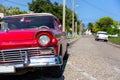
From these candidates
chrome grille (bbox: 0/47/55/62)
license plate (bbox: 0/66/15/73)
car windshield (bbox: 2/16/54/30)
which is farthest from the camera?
car windshield (bbox: 2/16/54/30)

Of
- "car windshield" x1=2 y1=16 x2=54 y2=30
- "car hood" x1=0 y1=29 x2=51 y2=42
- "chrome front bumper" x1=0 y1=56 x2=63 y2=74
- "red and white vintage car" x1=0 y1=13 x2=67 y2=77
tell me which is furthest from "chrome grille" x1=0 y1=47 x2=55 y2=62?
"car windshield" x1=2 y1=16 x2=54 y2=30

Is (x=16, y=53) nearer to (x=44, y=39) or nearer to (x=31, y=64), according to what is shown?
(x=31, y=64)

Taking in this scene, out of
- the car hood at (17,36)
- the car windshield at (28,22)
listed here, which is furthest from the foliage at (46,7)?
the car hood at (17,36)

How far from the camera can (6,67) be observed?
7473 millimetres

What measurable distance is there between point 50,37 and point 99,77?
268cm

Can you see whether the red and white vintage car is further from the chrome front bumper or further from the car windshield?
the car windshield

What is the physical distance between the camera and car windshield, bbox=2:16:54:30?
9523mm

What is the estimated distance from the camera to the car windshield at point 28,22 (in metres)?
9.52

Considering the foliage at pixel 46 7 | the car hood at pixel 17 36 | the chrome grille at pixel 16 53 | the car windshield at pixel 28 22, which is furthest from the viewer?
the foliage at pixel 46 7

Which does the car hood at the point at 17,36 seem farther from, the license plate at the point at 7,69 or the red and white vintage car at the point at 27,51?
the license plate at the point at 7,69

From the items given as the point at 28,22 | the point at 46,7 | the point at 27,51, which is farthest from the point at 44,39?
the point at 46,7

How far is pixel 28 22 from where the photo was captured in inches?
382

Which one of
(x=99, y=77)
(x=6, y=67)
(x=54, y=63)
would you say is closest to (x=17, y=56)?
(x=6, y=67)

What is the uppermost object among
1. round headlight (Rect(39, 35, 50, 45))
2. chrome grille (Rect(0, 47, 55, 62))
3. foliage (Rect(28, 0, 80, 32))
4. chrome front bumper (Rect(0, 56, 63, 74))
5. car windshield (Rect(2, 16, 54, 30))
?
foliage (Rect(28, 0, 80, 32))
